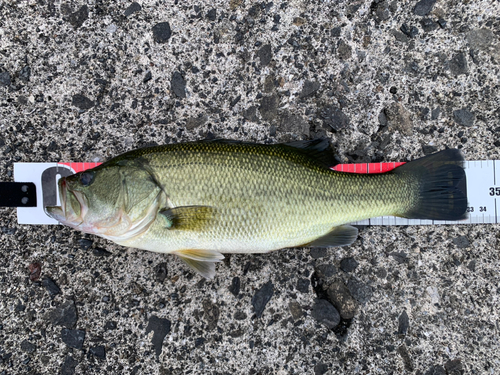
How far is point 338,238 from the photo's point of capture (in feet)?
7.57

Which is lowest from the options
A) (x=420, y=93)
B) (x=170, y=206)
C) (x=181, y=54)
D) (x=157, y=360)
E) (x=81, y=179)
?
(x=157, y=360)

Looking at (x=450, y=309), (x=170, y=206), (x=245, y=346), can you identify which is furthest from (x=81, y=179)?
(x=450, y=309)

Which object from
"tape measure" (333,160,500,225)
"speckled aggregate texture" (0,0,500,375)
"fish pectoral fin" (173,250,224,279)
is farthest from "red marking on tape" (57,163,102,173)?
"tape measure" (333,160,500,225)

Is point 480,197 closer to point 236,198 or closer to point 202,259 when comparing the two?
point 236,198

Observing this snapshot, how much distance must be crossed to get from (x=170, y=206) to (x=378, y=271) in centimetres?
157

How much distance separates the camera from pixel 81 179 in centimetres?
213

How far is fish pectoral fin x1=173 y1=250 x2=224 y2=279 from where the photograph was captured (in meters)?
2.24

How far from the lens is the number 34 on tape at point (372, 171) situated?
2.52 meters

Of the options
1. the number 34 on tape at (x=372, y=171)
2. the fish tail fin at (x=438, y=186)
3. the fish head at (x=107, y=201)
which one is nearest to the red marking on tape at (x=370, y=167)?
the number 34 on tape at (x=372, y=171)

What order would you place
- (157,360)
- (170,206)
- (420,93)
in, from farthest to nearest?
(420,93), (157,360), (170,206)

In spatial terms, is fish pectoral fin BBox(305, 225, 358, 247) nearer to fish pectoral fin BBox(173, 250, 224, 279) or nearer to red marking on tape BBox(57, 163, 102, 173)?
fish pectoral fin BBox(173, 250, 224, 279)

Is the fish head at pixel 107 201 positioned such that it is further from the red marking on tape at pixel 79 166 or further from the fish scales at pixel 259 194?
the red marking on tape at pixel 79 166

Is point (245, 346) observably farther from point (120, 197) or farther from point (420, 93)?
point (420, 93)

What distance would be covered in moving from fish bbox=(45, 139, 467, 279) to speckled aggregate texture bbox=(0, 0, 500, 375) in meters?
0.30
